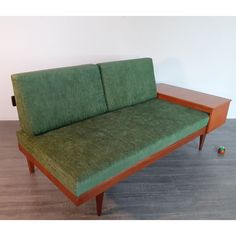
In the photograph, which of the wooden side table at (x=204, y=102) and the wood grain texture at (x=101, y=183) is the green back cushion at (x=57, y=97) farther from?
the wooden side table at (x=204, y=102)

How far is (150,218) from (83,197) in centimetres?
53

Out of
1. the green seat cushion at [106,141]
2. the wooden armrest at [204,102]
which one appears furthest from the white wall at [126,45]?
the green seat cushion at [106,141]

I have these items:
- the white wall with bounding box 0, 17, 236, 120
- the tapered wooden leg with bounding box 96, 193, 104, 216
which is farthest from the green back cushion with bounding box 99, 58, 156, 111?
the tapered wooden leg with bounding box 96, 193, 104, 216

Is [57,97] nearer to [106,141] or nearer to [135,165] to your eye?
[106,141]

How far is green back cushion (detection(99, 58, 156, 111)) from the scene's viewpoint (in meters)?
2.14

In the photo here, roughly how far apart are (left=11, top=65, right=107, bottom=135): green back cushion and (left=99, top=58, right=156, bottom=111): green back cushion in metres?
0.09

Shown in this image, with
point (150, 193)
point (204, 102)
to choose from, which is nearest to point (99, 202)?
point (150, 193)

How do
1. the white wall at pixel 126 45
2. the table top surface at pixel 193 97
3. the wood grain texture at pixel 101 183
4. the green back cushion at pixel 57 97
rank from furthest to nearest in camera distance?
the white wall at pixel 126 45, the table top surface at pixel 193 97, the green back cushion at pixel 57 97, the wood grain texture at pixel 101 183

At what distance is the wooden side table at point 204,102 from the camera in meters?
2.17

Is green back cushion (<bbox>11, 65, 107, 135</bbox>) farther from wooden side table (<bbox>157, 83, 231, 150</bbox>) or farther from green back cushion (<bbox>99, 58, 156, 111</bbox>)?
wooden side table (<bbox>157, 83, 231, 150</bbox>)

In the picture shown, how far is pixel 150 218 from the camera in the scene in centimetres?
154

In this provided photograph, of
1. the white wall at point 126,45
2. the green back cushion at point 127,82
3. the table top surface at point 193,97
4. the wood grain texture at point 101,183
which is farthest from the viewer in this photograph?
the white wall at point 126,45

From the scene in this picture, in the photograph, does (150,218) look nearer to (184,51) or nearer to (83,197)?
(83,197)

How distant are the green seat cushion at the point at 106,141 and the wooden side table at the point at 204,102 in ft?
0.27
